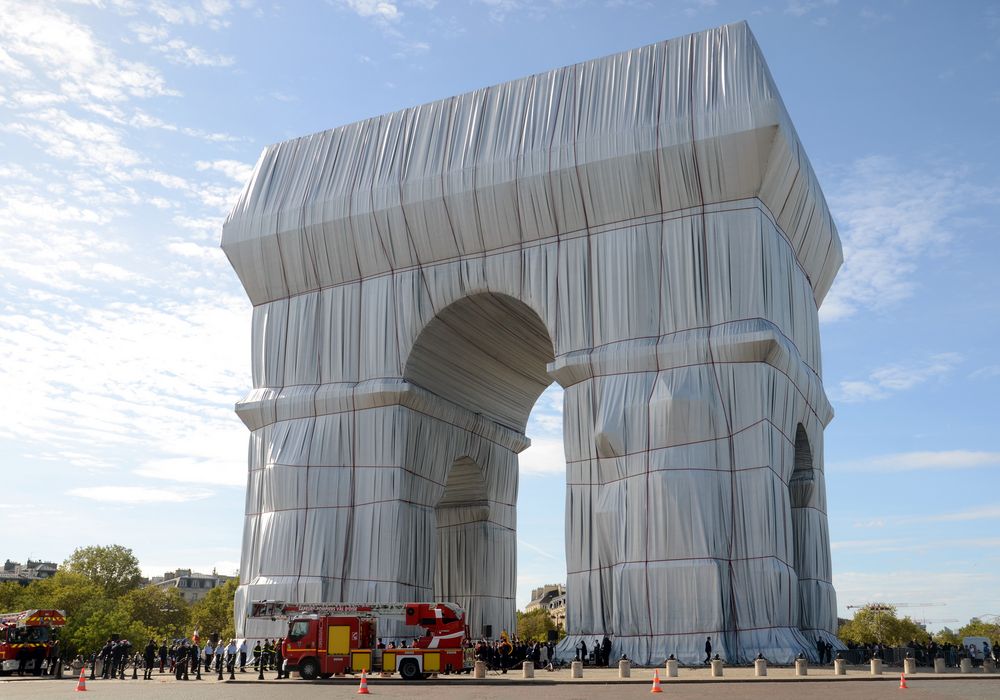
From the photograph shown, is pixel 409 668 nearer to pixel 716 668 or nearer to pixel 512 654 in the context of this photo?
pixel 512 654

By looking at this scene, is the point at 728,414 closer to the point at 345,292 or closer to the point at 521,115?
the point at 521,115

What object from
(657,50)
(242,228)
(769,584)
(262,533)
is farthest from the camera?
(242,228)

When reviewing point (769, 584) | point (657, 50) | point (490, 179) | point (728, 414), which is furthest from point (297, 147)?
point (769, 584)

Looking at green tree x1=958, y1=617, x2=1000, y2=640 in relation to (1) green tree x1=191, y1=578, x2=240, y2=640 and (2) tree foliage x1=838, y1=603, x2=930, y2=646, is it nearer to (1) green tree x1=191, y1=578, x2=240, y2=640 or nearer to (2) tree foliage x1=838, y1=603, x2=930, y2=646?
(2) tree foliage x1=838, y1=603, x2=930, y2=646

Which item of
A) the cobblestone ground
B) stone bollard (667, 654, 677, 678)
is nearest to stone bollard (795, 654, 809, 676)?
the cobblestone ground

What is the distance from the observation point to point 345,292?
39344mm

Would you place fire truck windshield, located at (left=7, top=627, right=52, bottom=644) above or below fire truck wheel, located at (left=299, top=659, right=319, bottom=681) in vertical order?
above

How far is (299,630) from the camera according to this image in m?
28.5

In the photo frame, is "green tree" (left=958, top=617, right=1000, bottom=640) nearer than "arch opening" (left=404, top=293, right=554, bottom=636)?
No

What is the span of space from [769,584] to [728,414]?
17.1ft

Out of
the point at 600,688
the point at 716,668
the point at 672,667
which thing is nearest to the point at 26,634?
the point at 600,688

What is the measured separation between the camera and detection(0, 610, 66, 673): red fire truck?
35375 mm

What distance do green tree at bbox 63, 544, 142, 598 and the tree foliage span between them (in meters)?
67.3

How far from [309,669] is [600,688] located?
942cm
